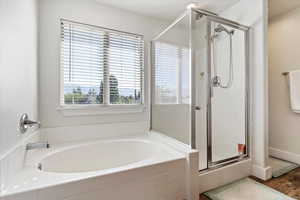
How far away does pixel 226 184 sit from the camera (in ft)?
5.67

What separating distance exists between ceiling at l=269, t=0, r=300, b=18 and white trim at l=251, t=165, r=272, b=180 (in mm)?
2272

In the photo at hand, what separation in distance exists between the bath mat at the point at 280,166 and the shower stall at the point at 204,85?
1.57ft

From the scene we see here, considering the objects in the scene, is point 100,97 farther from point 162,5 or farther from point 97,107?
point 162,5

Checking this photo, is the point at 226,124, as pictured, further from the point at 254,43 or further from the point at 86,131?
the point at 86,131

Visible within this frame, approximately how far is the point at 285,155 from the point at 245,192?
138 cm

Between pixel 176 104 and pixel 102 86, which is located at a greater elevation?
pixel 102 86

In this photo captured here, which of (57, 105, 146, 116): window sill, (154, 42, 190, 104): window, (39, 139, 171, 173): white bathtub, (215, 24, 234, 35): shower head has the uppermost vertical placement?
(215, 24, 234, 35): shower head

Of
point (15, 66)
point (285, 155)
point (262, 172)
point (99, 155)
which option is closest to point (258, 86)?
point (262, 172)

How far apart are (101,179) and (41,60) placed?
62.0 inches

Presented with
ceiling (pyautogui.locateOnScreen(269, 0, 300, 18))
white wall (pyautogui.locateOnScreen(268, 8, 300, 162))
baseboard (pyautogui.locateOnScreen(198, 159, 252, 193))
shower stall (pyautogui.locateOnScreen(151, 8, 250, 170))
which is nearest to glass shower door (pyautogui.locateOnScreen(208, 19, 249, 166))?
shower stall (pyautogui.locateOnScreen(151, 8, 250, 170))

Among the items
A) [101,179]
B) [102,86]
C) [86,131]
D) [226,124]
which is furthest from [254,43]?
[86,131]

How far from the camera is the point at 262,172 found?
1.82 metres

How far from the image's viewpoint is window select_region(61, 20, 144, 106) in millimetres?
1938

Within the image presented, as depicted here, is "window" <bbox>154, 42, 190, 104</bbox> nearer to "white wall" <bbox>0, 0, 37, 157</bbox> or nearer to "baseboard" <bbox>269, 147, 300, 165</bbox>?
"white wall" <bbox>0, 0, 37, 157</bbox>
